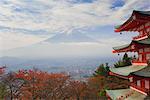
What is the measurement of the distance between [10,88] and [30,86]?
98.4 inches

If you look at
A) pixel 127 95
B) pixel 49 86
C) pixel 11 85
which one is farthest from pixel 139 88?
pixel 11 85

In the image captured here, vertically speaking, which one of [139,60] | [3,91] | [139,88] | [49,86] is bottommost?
[3,91]

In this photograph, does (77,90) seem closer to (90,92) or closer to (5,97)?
(90,92)

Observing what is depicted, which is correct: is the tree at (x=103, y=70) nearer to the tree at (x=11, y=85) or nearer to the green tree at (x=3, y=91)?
the tree at (x=11, y=85)

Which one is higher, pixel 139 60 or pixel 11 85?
pixel 139 60

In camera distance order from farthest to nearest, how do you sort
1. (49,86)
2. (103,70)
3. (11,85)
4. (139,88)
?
(49,86) → (11,85) → (103,70) → (139,88)

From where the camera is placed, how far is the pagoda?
1042 cm

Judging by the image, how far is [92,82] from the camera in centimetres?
3516

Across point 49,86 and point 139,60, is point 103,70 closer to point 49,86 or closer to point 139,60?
point 49,86

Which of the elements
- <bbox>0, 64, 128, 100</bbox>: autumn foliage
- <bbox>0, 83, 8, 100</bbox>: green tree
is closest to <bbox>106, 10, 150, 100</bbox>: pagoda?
<bbox>0, 64, 128, 100</bbox>: autumn foliage

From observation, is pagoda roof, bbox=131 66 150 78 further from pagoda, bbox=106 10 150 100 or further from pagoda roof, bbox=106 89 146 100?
pagoda roof, bbox=106 89 146 100

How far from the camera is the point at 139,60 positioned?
12.7 metres

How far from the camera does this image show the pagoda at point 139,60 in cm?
1042

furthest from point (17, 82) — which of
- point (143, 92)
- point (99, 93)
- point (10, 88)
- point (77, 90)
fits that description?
point (143, 92)
